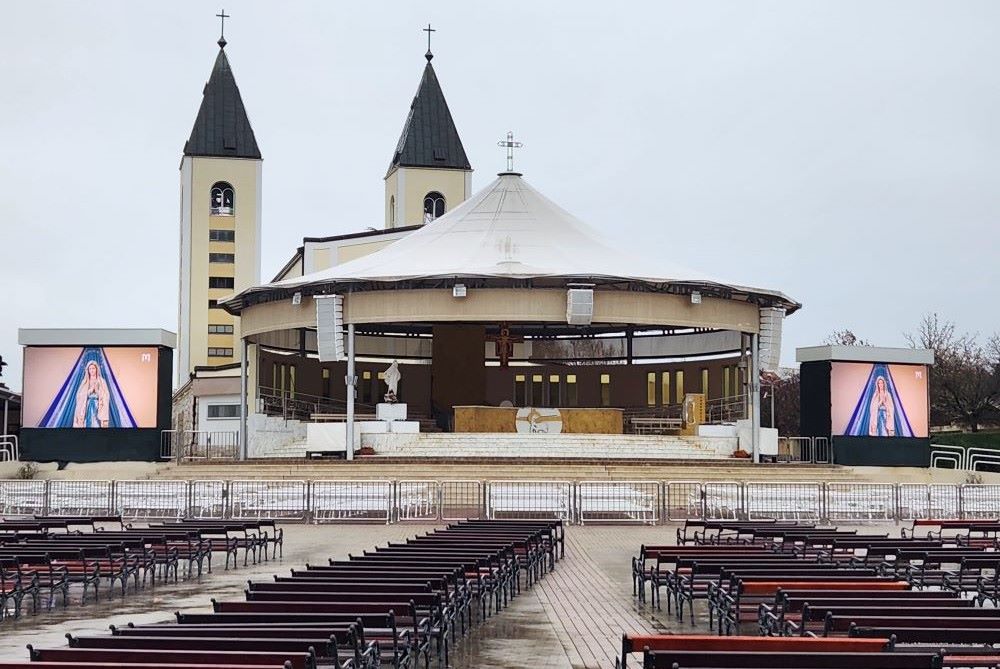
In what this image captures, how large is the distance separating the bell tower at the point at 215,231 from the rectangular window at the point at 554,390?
33.9 meters

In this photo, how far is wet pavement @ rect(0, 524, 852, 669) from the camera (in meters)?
11.2

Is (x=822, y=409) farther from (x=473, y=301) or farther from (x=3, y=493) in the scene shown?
(x=3, y=493)

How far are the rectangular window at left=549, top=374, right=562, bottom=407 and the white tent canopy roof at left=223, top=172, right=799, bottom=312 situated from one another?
33.7ft

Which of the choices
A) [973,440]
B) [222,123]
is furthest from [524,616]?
[222,123]

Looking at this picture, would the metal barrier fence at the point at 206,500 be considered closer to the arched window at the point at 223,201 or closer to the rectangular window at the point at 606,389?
the rectangular window at the point at 606,389

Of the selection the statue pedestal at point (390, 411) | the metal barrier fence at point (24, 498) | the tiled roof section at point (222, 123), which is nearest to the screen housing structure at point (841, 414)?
the statue pedestal at point (390, 411)

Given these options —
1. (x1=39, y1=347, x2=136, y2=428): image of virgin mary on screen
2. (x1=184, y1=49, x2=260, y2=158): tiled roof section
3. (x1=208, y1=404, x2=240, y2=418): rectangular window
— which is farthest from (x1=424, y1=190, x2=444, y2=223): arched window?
(x1=39, y1=347, x2=136, y2=428): image of virgin mary on screen

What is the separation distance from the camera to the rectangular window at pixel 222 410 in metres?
54.9

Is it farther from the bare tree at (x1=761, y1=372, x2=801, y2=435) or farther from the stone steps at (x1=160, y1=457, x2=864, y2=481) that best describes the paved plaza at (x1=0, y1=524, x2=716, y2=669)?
the bare tree at (x1=761, y1=372, x2=801, y2=435)

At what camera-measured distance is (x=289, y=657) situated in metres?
7.22

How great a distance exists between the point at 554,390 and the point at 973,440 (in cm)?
1693

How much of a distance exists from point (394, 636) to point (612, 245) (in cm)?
3765

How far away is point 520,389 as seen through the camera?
2263 inches

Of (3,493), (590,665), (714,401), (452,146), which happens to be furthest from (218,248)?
(590,665)
